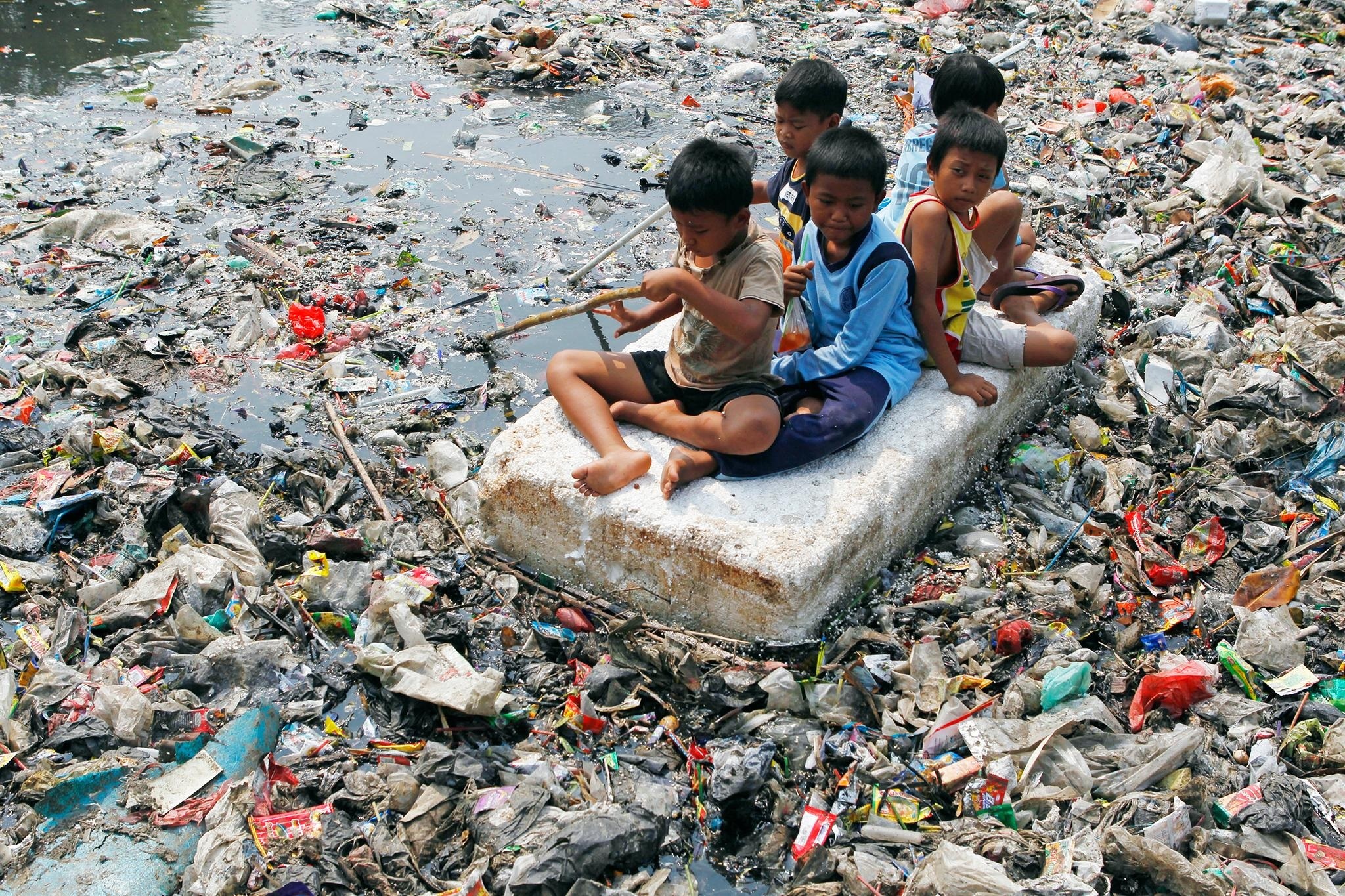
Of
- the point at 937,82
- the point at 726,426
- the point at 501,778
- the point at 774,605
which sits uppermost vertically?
the point at 937,82

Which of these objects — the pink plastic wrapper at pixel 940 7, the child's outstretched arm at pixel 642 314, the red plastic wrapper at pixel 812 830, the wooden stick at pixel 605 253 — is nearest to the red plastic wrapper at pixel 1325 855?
the red plastic wrapper at pixel 812 830

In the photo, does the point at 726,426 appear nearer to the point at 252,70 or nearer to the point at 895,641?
the point at 895,641

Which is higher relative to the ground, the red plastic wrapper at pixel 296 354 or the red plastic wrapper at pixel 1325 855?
the red plastic wrapper at pixel 1325 855

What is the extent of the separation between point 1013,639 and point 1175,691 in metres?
0.42

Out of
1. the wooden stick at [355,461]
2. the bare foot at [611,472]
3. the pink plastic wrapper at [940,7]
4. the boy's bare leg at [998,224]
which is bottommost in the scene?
the wooden stick at [355,461]

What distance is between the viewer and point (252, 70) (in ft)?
24.7

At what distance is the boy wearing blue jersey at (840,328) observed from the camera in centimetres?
302

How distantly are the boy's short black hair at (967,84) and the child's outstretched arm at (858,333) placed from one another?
1218 millimetres

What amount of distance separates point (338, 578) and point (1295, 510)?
318 cm

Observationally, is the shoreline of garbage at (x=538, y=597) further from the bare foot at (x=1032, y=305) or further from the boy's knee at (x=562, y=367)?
the boy's knee at (x=562, y=367)

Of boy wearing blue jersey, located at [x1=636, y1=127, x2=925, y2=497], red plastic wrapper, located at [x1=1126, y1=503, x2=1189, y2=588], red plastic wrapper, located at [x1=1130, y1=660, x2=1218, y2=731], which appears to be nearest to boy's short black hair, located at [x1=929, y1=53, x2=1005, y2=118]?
boy wearing blue jersey, located at [x1=636, y1=127, x2=925, y2=497]

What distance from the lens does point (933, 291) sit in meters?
3.34

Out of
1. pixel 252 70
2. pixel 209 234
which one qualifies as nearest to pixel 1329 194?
pixel 209 234

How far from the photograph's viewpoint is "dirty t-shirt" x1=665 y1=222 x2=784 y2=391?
291 cm
